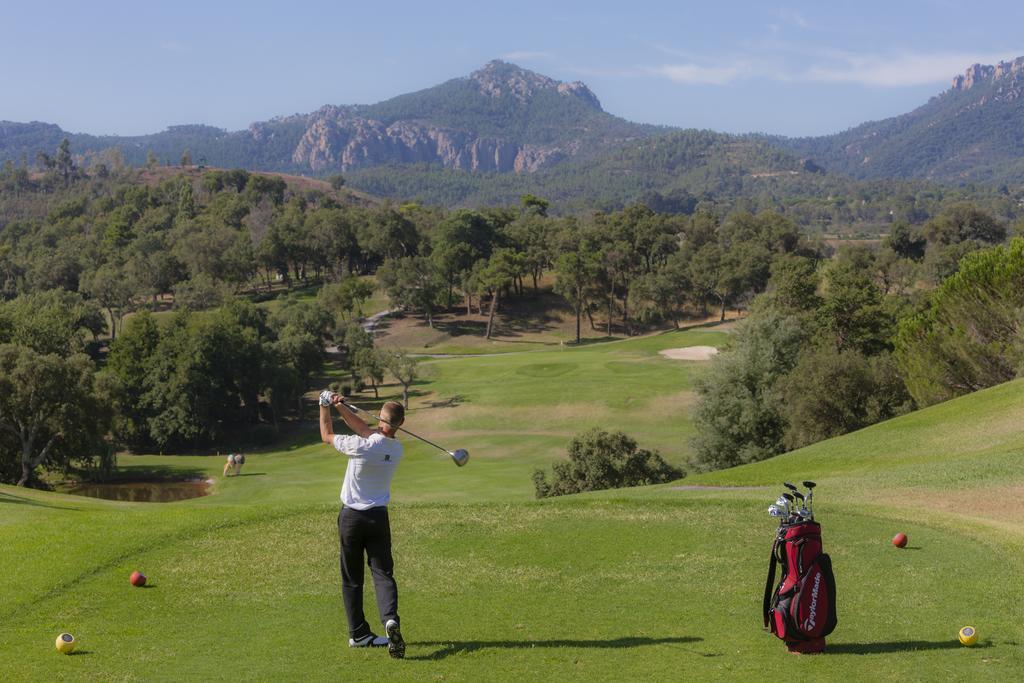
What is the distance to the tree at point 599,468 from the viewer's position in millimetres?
41625

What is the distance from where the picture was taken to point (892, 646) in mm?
10883

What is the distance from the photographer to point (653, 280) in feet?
424

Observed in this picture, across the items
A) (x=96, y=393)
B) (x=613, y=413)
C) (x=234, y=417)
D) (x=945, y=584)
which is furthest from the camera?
(x=234, y=417)

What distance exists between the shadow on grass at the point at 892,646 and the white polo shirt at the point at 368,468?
5.49 m

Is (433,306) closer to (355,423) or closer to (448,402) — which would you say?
(448,402)

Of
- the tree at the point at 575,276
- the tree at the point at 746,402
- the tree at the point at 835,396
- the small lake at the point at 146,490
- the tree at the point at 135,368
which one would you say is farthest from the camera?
the tree at the point at 575,276

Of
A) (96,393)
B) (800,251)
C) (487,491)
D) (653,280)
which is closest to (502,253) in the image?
(653,280)

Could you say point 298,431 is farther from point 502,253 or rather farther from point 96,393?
point 502,253

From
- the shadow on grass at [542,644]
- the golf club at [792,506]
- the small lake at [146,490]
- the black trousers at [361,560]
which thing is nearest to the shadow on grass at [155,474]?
the small lake at [146,490]

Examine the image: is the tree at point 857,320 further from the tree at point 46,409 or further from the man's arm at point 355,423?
the man's arm at point 355,423

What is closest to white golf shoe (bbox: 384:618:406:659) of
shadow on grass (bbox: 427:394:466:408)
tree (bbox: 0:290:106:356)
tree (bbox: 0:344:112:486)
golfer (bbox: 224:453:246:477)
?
golfer (bbox: 224:453:246:477)

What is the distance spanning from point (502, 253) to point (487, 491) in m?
84.6

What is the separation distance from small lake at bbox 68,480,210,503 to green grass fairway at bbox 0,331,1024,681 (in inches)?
1008

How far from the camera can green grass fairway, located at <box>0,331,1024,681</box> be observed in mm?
10258
